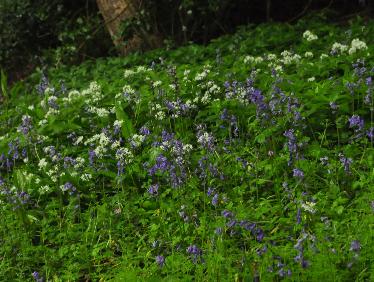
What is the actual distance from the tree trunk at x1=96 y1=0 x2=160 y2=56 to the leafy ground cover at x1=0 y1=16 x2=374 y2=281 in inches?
137

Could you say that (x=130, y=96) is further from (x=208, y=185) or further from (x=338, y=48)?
(x=338, y=48)

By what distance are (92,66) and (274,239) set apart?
20.5 ft

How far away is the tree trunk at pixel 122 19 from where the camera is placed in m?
9.32

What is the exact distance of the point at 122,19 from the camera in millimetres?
9328

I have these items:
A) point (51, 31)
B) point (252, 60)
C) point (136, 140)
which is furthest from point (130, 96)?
point (51, 31)

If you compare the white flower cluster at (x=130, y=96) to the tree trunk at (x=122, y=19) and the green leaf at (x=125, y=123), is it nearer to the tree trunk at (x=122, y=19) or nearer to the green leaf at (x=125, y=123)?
the green leaf at (x=125, y=123)

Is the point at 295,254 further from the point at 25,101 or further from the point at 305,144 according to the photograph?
the point at 25,101

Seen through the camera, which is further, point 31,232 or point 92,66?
point 92,66

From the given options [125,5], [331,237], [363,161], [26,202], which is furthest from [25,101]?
[331,237]

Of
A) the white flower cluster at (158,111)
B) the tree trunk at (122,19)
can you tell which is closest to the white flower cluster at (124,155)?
the white flower cluster at (158,111)

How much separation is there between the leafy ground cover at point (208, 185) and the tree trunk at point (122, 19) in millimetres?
3477

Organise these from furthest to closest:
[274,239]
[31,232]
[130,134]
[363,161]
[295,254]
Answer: [130,134], [31,232], [363,161], [274,239], [295,254]

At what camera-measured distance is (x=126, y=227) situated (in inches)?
160

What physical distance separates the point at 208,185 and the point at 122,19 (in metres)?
5.63
